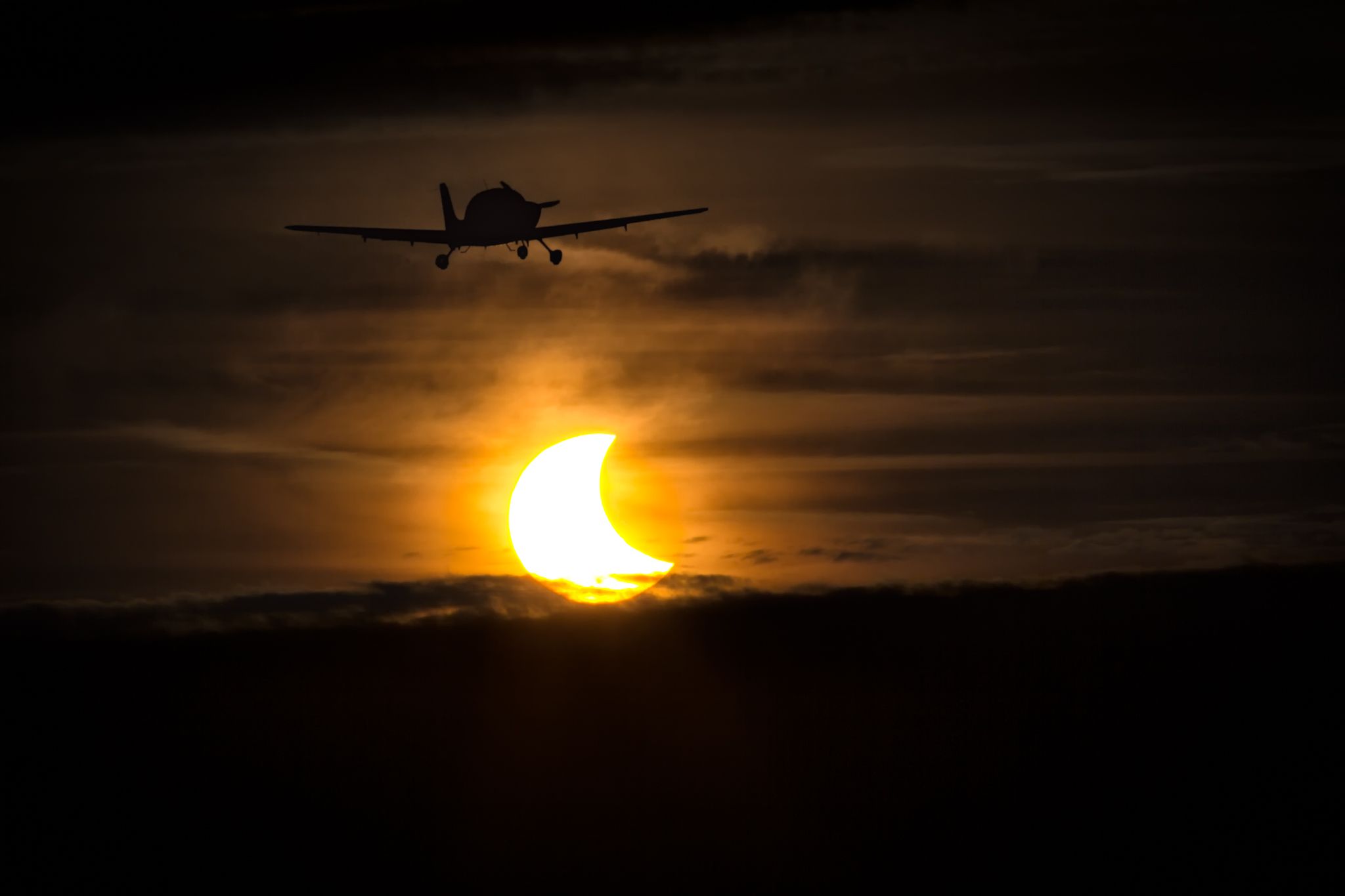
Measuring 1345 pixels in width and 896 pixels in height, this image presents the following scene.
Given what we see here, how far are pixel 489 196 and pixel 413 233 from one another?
6539mm

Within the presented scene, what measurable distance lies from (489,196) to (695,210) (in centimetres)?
1589

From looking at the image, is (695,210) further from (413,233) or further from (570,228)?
(413,233)

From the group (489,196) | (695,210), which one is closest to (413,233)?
(489,196)

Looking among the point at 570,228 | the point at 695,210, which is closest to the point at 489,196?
the point at 570,228

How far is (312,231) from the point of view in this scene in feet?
413

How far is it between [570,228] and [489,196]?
251 inches

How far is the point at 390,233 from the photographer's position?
124875mm

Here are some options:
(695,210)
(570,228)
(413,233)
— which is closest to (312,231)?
(413,233)

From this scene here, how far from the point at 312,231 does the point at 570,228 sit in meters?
17.2

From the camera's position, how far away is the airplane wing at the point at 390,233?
4872 inches

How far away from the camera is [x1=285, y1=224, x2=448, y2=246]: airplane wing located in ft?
406

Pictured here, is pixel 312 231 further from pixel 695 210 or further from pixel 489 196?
pixel 695 210

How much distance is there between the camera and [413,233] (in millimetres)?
123750

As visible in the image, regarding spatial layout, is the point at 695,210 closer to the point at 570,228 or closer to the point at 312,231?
the point at 570,228
